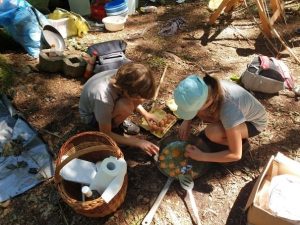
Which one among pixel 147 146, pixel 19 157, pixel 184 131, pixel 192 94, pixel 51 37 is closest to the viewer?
pixel 192 94

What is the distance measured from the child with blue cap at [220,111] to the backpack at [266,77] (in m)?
0.78

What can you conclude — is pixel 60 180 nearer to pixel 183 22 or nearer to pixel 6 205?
pixel 6 205

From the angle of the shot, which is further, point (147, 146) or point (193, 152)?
point (147, 146)

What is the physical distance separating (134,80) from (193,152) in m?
0.63

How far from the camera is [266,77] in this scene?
3.13 metres

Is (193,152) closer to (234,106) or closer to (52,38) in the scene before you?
(234,106)

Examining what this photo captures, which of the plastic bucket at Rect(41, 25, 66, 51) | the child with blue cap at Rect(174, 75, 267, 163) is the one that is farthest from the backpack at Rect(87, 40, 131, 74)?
the child with blue cap at Rect(174, 75, 267, 163)

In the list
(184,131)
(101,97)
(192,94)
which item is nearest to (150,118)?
(184,131)

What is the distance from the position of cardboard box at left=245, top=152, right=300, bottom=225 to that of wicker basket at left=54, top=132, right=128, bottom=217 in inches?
31.5

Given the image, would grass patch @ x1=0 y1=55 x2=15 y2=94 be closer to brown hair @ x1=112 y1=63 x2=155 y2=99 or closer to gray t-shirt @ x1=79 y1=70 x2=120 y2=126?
gray t-shirt @ x1=79 y1=70 x2=120 y2=126

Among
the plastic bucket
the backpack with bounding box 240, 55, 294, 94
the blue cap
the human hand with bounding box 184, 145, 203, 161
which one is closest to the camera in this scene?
the blue cap

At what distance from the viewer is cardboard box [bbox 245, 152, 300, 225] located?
200cm

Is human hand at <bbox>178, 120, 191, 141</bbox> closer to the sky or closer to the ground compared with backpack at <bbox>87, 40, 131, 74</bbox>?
closer to the sky

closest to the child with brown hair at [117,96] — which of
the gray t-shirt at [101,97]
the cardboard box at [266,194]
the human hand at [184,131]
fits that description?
the gray t-shirt at [101,97]
